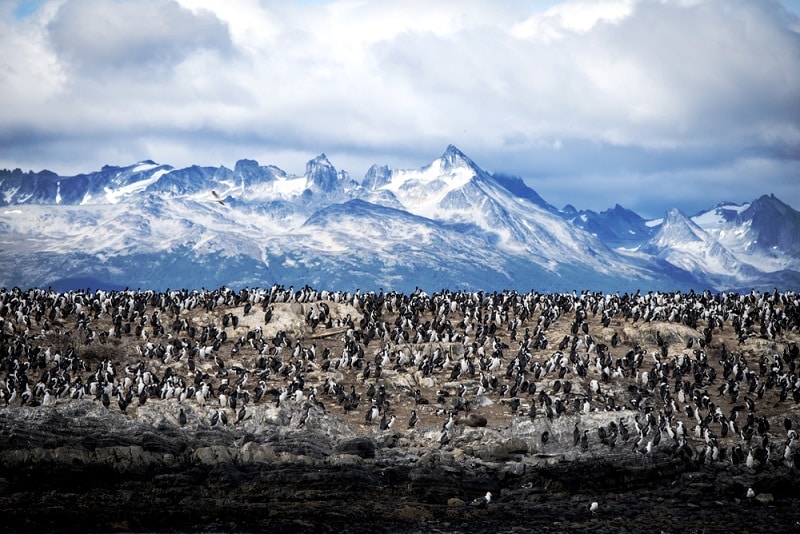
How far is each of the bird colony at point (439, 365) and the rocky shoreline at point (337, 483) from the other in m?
1.95

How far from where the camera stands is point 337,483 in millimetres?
34906

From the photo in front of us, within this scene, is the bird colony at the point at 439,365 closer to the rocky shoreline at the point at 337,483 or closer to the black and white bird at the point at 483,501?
the rocky shoreline at the point at 337,483

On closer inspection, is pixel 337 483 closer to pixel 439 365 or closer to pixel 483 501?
pixel 483 501

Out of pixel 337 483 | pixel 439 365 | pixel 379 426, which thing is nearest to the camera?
pixel 337 483

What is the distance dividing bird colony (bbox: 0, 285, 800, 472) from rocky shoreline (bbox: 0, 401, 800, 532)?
1945 mm

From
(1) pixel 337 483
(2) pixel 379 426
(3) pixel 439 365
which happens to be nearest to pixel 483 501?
(1) pixel 337 483

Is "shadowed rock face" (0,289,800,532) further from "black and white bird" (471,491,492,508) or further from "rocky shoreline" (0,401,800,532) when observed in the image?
"black and white bird" (471,491,492,508)

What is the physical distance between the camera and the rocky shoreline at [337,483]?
3094cm

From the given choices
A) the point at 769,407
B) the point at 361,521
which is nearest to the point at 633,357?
the point at 769,407

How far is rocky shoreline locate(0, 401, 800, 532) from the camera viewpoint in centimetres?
3094

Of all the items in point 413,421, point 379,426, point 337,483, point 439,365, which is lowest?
point 337,483

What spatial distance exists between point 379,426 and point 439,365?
9.40 m

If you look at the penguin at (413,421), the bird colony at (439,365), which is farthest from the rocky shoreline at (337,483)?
the bird colony at (439,365)

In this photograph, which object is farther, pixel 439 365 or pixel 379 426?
pixel 439 365
